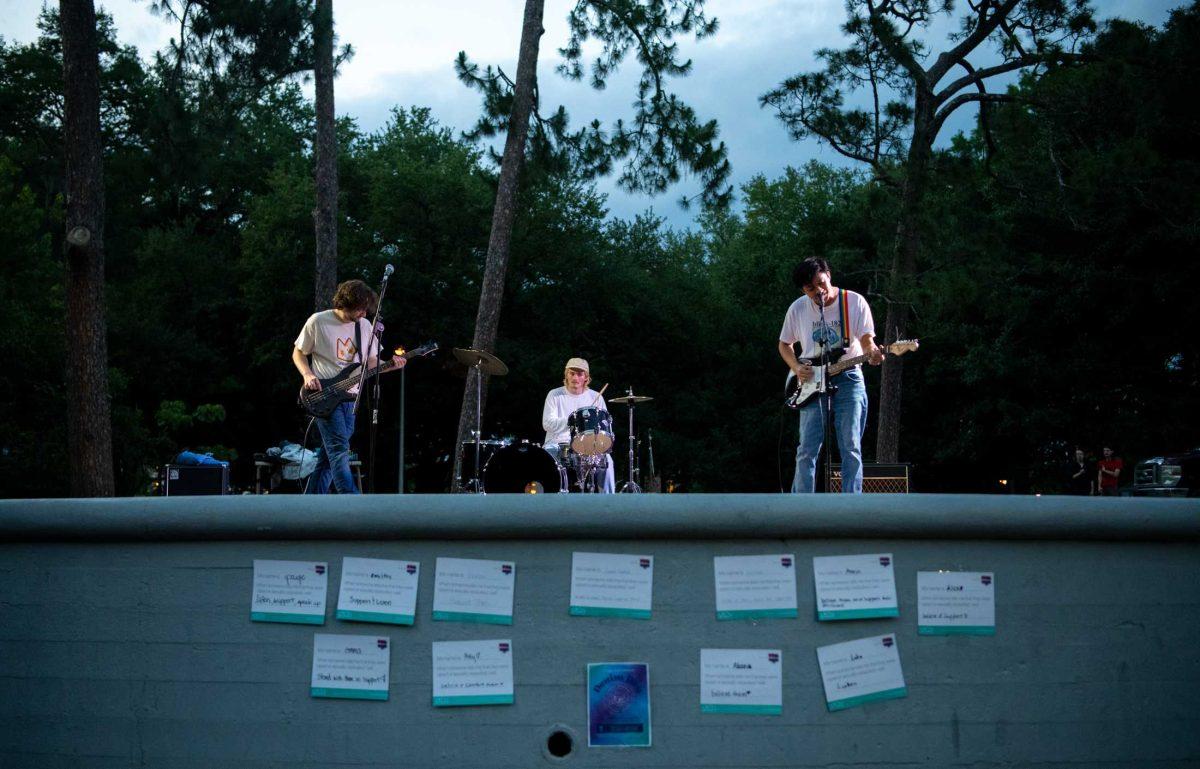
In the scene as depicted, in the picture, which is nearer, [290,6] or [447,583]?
[447,583]

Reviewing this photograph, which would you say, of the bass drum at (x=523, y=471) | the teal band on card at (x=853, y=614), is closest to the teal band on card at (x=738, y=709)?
the teal band on card at (x=853, y=614)

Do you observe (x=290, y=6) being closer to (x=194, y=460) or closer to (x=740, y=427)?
(x=194, y=460)

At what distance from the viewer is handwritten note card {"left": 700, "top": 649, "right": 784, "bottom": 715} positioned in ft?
10.5

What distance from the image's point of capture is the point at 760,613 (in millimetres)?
3215

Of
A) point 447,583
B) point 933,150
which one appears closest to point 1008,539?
point 447,583

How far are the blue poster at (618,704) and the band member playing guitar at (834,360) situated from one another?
4681 mm

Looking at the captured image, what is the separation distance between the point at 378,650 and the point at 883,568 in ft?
4.58

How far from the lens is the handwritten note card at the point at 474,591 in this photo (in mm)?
3193

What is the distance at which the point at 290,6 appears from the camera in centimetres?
1462

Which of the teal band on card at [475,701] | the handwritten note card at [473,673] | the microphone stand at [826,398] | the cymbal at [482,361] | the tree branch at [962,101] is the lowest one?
the teal band on card at [475,701]

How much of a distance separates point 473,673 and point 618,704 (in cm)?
40

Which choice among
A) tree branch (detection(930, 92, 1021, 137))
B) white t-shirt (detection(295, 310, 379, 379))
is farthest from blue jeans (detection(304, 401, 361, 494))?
tree branch (detection(930, 92, 1021, 137))

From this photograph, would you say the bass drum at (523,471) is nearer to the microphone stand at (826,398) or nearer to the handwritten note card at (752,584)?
the microphone stand at (826,398)

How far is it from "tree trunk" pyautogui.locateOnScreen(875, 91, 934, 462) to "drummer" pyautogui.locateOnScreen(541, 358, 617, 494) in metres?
7.27
